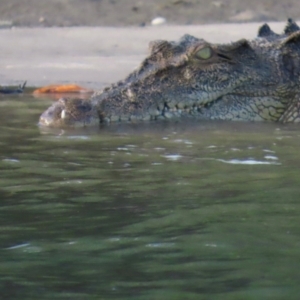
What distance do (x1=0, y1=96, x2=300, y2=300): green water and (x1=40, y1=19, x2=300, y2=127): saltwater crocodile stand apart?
0.63 meters

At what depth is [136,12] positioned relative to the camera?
17234mm

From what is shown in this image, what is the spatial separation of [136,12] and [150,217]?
44.5ft

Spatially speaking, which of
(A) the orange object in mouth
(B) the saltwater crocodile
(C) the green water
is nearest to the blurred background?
(A) the orange object in mouth

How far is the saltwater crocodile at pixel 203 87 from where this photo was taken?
289 inches

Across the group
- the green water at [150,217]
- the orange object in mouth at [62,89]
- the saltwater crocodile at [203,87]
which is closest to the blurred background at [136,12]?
the orange object in mouth at [62,89]

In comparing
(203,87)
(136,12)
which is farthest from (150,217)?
(136,12)

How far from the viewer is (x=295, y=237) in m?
3.65

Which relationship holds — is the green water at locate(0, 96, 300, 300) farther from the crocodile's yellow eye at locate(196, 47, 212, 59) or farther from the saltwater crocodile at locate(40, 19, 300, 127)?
the crocodile's yellow eye at locate(196, 47, 212, 59)

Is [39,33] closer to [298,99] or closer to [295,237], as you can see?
[298,99]

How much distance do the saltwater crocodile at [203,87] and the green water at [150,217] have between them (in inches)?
24.8

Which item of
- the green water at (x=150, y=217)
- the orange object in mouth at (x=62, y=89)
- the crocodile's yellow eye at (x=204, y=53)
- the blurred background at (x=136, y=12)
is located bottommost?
the green water at (x=150, y=217)

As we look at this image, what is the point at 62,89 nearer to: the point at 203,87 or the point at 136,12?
the point at 203,87

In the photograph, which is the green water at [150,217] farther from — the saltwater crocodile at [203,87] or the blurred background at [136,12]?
the blurred background at [136,12]

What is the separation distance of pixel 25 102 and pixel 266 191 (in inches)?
220
